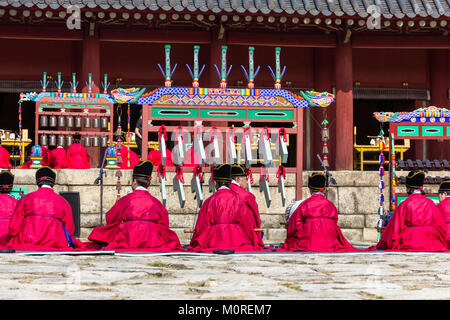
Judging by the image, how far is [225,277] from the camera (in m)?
7.18

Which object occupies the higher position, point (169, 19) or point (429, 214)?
point (169, 19)

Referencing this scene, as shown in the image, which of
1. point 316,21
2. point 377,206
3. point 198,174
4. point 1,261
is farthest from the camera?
point 316,21

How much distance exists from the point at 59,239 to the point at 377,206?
5.75 meters

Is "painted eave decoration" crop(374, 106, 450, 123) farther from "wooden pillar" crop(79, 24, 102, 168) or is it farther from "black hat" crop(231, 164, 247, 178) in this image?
"wooden pillar" crop(79, 24, 102, 168)

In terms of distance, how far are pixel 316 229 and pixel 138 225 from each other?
2416 mm

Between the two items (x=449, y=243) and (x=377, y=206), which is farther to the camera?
(x=377, y=206)

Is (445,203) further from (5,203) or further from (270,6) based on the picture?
(5,203)

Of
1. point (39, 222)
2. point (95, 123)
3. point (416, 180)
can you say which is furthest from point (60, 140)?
point (416, 180)

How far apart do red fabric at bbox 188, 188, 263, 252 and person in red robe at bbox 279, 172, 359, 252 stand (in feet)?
1.96

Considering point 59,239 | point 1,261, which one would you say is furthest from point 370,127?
point 1,261

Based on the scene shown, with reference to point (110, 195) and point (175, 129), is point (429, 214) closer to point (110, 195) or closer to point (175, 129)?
point (175, 129)

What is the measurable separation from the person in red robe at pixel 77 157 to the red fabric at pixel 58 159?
0.08 metres

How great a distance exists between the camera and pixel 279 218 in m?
13.1
